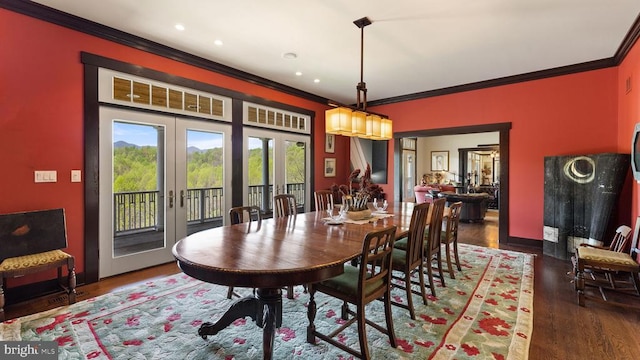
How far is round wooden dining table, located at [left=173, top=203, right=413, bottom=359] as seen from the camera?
5.14 feet

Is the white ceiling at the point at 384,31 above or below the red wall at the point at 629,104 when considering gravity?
above

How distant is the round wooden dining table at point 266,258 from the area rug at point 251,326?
21 centimetres

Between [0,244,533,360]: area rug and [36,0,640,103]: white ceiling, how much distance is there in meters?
2.91

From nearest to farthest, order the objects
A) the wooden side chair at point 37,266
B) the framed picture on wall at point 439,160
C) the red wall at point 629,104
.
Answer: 1. the wooden side chair at point 37,266
2. the red wall at point 629,104
3. the framed picture on wall at point 439,160

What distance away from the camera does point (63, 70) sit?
10.3ft

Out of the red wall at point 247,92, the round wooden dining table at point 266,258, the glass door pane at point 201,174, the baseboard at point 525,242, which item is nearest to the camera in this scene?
the round wooden dining table at point 266,258

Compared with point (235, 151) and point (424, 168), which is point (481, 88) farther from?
point (424, 168)

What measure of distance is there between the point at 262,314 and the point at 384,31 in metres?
3.22

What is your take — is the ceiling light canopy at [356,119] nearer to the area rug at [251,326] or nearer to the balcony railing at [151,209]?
the area rug at [251,326]

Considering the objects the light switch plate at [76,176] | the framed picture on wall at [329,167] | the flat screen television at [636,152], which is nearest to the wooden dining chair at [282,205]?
the light switch plate at [76,176]

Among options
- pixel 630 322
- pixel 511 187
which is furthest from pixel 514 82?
pixel 630 322

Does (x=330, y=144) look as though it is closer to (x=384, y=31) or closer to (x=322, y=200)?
(x=322, y=200)

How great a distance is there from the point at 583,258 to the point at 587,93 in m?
3.01

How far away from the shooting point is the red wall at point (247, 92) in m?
2.86
